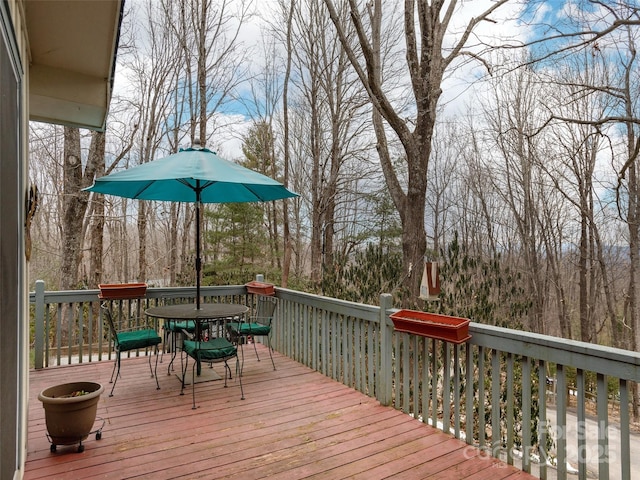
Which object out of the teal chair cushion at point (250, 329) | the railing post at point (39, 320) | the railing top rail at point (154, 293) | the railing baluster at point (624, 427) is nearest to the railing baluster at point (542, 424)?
the railing baluster at point (624, 427)

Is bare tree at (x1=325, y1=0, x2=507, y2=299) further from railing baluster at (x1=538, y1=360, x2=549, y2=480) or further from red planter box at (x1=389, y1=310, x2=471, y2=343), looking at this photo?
railing baluster at (x1=538, y1=360, x2=549, y2=480)

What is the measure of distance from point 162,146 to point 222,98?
2.10 metres

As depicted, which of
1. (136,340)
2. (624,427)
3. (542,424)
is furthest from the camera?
(136,340)

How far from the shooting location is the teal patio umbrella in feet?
11.6

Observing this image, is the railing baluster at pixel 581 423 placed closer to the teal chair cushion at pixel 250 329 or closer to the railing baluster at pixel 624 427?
the railing baluster at pixel 624 427

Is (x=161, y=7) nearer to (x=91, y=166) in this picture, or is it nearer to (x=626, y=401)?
(x=91, y=166)

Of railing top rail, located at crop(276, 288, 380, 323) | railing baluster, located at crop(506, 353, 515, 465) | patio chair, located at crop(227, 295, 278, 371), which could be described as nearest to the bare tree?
railing top rail, located at crop(276, 288, 380, 323)

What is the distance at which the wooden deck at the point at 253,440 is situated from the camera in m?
2.60

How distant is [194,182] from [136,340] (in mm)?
1985

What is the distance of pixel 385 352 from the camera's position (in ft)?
12.0

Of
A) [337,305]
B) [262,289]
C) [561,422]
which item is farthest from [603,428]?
[262,289]

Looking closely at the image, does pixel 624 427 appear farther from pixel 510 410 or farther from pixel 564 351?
pixel 510 410

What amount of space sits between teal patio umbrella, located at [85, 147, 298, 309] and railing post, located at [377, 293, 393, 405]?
1564mm

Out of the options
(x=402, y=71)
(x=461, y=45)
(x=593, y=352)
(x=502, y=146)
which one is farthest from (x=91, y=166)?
(x=502, y=146)
